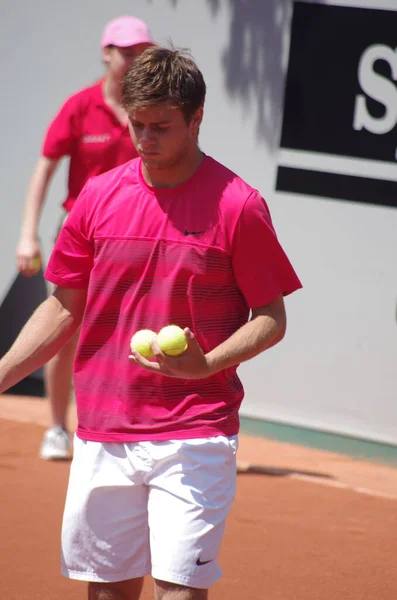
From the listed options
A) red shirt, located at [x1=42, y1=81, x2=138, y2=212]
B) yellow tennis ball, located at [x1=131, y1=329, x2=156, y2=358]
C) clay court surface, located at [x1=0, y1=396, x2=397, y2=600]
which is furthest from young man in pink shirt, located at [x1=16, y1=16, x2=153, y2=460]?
yellow tennis ball, located at [x1=131, y1=329, x2=156, y2=358]

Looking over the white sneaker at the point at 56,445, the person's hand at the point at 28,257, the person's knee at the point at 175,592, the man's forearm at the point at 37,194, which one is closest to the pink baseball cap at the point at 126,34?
the man's forearm at the point at 37,194

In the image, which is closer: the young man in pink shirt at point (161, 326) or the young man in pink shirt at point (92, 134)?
the young man in pink shirt at point (161, 326)

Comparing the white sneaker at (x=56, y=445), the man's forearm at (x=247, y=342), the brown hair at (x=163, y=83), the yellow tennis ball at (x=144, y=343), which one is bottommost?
the white sneaker at (x=56, y=445)

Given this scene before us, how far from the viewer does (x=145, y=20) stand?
800cm

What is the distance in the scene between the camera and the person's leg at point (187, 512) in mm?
3203

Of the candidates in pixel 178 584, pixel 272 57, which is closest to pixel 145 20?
pixel 272 57

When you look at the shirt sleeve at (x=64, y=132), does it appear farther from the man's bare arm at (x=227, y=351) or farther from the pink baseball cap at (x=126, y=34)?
the man's bare arm at (x=227, y=351)

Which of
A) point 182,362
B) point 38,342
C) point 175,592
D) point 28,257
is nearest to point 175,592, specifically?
point 175,592

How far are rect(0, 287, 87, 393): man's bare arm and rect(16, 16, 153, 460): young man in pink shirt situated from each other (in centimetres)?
264

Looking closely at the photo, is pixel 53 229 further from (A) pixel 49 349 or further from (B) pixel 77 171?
(A) pixel 49 349

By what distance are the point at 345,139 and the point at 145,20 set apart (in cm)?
172

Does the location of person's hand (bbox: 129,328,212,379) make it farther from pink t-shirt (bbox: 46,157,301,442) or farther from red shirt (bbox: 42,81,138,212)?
red shirt (bbox: 42,81,138,212)

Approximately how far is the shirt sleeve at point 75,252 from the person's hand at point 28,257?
105 inches

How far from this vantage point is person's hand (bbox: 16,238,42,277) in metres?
6.11
